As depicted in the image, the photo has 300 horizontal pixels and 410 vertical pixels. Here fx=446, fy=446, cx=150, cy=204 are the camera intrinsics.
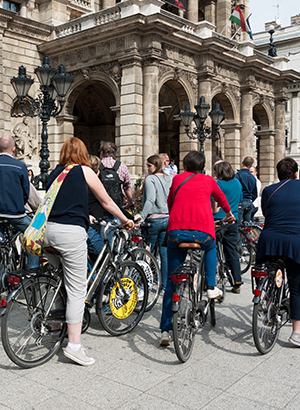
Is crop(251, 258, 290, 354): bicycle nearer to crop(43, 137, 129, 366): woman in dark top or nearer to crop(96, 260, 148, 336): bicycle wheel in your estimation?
crop(96, 260, 148, 336): bicycle wheel

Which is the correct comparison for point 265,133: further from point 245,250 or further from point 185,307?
point 185,307

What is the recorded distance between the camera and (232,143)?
2611cm

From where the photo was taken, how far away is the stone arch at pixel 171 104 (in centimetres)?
2138

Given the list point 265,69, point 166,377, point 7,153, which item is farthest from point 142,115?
point 166,377

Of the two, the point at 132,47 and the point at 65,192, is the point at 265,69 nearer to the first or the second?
the point at 132,47

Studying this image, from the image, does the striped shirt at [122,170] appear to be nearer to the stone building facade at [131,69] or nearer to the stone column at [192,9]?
the stone building facade at [131,69]

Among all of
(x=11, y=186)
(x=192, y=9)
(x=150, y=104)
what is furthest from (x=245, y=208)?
(x=192, y=9)

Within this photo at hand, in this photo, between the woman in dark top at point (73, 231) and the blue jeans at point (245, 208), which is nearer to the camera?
the woman in dark top at point (73, 231)

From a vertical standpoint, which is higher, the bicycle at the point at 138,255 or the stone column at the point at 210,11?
the stone column at the point at 210,11

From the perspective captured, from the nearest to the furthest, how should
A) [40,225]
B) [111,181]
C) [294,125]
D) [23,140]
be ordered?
[40,225] → [111,181] → [23,140] → [294,125]

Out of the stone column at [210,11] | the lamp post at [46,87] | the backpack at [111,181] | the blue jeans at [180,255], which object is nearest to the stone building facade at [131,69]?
the stone column at [210,11]

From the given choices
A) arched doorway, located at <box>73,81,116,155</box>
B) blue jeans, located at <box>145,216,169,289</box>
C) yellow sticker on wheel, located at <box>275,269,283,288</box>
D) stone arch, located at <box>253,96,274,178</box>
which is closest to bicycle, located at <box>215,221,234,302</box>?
blue jeans, located at <box>145,216,169,289</box>

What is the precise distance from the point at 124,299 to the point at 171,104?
2264 cm

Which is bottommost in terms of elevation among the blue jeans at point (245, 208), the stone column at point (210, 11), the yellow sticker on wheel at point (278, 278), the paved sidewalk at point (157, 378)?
the paved sidewalk at point (157, 378)
